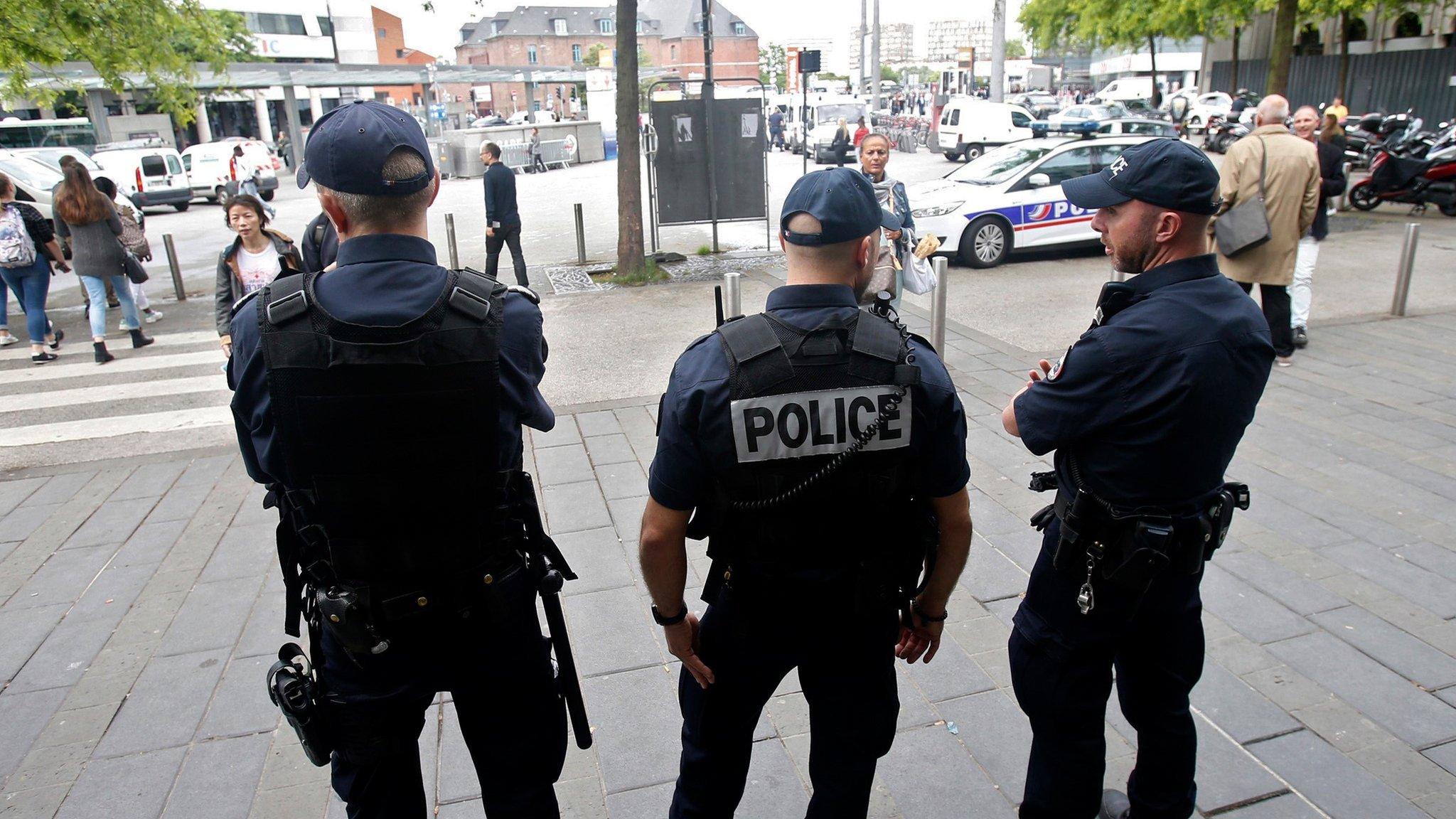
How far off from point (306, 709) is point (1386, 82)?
125ft

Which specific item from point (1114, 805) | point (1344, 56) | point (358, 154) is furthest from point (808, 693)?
point (1344, 56)

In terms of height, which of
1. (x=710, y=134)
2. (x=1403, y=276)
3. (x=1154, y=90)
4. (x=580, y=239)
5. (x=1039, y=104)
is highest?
(x=1154, y=90)

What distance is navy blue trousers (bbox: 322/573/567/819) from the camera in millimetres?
2166

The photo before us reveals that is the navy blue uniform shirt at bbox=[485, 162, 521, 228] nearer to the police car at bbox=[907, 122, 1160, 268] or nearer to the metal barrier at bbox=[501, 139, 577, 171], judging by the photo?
the police car at bbox=[907, 122, 1160, 268]

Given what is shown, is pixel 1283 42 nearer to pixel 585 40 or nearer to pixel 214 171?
pixel 214 171

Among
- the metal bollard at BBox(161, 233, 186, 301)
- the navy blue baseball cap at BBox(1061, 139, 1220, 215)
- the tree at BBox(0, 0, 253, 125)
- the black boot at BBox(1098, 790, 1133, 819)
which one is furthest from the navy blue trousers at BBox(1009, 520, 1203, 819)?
the metal bollard at BBox(161, 233, 186, 301)

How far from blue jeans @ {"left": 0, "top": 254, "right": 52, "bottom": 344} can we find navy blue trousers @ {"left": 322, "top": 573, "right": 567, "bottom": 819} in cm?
870

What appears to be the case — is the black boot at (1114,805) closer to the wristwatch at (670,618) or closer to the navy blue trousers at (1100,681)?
the navy blue trousers at (1100,681)

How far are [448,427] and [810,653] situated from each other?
102 cm

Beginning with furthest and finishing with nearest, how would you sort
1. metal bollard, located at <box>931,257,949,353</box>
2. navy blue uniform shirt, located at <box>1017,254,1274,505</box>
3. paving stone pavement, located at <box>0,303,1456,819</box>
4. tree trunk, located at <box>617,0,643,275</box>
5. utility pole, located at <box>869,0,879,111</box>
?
utility pole, located at <box>869,0,879,111</box>, tree trunk, located at <box>617,0,643,275</box>, metal bollard, located at <box>931,257,949,353</box>, paving stone pavement, located at <box>0,303,1456,819</box>, navy blue uniform shirt, located at <box>1017,254,1274,505</box>

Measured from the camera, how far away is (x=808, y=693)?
7.56 feet

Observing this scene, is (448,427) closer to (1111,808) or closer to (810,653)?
(810,653)

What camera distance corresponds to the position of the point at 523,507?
221cm

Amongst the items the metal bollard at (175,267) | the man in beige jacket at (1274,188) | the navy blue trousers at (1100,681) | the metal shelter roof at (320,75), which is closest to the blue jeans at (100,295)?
the metal bollard at (175,267)
